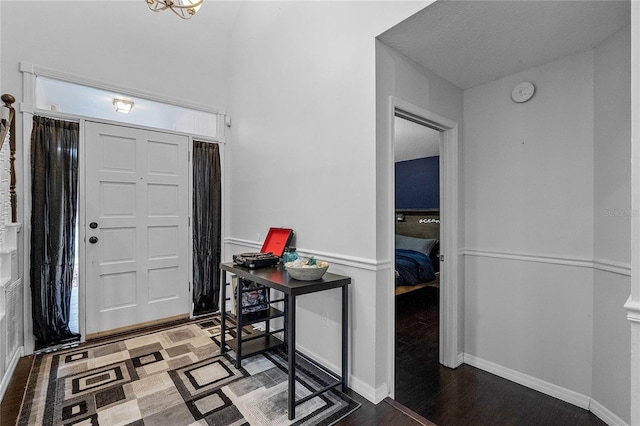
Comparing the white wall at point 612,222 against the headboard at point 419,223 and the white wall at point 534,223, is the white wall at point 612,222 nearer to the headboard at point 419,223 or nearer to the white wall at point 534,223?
the white wall at point 534,223

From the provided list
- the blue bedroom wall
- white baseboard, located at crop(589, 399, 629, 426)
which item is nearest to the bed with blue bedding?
the blue bedroom wall

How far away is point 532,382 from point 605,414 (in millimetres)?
434

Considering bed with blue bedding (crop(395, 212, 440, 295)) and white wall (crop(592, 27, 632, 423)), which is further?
bed with blue bedding (crop(395, 212, 440, 295))

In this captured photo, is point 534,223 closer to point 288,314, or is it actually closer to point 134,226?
point 288,314

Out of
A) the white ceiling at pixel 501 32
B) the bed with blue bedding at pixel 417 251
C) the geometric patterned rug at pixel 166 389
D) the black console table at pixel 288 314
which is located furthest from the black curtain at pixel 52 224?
the bed with blue bedding at pixel 417 251

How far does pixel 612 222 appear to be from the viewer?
6.27 ft

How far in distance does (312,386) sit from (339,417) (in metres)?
0.34

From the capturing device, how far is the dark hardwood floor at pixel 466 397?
198 cm

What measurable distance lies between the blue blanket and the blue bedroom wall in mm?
1145

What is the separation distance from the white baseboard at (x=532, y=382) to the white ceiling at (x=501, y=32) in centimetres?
231

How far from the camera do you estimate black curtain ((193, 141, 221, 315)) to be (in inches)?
140

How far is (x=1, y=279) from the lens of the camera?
213 centimetres

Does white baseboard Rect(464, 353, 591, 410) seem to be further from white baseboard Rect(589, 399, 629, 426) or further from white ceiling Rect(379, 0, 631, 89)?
white ceiling Rect(379, 0, 631, 89)

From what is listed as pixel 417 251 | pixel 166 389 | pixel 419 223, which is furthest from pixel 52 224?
pixel 419 223
